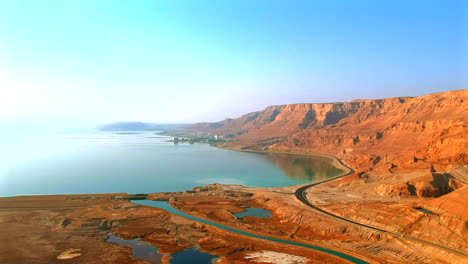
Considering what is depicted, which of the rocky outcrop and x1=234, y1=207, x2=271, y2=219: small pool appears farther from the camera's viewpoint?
the rocky outcrop

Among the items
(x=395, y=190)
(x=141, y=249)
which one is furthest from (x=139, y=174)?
(x=395, y=190)

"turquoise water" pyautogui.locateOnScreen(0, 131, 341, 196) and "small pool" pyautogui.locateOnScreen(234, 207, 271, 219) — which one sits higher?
"turquoise water" pyautogui.locateOnScreen(0, 131, 341, 196)

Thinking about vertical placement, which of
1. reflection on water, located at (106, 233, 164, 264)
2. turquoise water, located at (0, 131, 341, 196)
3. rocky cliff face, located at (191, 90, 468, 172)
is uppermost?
rocky cliff face, located at (191, 90, 468, 172)

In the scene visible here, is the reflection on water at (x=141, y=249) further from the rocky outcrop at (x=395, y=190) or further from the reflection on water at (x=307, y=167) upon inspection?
the reflection on water at (x=307, y=167)

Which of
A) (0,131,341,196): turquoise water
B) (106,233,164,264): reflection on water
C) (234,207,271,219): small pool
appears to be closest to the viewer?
(106,233,164,264): reflection on water

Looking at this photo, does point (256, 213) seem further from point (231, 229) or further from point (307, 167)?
point (307, 167)

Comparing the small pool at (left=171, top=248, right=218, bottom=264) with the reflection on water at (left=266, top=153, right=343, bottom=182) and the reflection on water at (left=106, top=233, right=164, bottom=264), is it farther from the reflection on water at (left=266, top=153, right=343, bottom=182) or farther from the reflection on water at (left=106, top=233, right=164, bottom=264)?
the reflection on water at (left=266, top=153, right=343, bottom=182)

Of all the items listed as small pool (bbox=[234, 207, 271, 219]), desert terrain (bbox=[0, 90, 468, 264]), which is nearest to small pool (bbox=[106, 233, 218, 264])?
desert terrain (bbox=[0, 90, 468, 264])

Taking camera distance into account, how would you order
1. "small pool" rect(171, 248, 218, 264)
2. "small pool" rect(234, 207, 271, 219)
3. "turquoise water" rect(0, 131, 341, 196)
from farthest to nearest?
"turquoise water" rect(0, 131, 341, 196), "small pool" rect(234, 207, 271, 219), "small pool" rect(171, 248, 218, 264)
